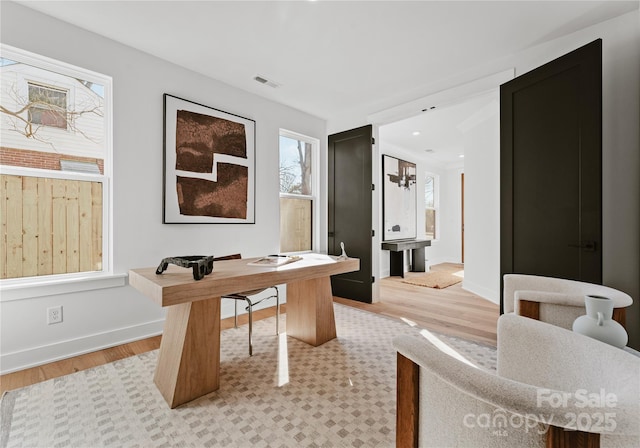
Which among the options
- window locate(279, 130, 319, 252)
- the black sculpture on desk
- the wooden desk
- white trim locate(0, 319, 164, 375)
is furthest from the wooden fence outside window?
window locate(279, 130, 319, 252)

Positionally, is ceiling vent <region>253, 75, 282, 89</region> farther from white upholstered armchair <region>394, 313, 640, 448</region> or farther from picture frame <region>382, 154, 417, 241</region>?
white upholstered armchair <region>394, 313, 640, 448</region>

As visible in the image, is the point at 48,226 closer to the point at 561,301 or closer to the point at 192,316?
the point at 192,316

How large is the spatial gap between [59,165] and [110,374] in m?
1.65

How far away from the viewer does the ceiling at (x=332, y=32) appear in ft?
7.02

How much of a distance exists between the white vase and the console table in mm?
4251

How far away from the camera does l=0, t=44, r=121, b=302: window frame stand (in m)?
2.12

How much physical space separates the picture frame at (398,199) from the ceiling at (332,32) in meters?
2.62

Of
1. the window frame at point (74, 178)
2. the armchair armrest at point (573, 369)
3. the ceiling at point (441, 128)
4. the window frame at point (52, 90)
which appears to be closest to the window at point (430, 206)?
the ceiling at point (441, 128)

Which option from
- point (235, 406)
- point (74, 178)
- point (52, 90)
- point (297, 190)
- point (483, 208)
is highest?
point (52, 90)

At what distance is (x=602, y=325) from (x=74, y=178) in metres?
3.41

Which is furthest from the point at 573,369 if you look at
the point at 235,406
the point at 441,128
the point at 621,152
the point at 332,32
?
the point at 441,128

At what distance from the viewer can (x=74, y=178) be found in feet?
7.82

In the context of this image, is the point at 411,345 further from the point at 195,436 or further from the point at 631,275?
the point at 631,275

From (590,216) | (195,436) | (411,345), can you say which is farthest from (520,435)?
(590,216)
